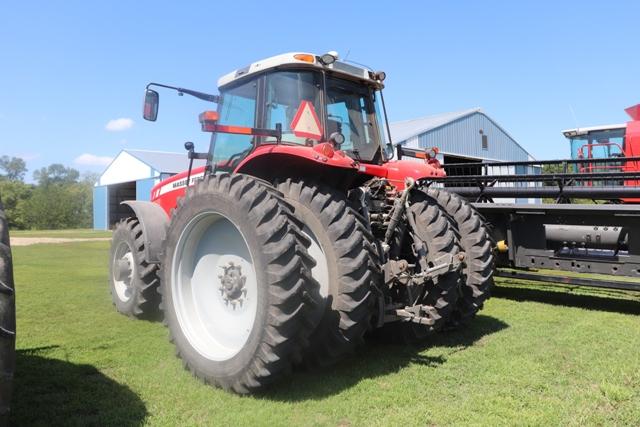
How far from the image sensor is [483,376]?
3.83 meters

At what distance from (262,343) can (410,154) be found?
385cm

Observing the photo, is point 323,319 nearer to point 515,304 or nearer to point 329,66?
point 329,66

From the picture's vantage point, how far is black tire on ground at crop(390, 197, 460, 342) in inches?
175

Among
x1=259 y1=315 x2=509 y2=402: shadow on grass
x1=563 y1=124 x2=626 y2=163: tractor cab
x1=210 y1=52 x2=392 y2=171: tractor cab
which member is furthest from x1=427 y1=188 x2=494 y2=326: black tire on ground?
x1=563 y1=124 x2=626 y2=163: tractor cab

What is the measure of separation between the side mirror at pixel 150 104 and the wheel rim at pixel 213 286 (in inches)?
68.9

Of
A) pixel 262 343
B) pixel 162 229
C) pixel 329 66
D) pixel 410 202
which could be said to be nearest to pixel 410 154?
pixel 410 202

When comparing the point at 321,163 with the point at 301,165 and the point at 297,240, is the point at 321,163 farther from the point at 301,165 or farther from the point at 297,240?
the point at 297,240

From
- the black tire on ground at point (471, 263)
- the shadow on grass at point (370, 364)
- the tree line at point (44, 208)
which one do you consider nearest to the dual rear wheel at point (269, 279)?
the shadow on grass at point (370, 364)

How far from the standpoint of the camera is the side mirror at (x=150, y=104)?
5.17 m

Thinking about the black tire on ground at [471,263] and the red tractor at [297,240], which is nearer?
the red tractor at [297,240]

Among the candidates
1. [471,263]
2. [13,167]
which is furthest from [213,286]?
[13,167]

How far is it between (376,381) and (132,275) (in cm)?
346

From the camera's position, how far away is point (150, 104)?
519cm

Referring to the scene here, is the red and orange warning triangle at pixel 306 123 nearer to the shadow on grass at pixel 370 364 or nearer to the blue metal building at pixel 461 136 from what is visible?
the shadow on grass at pixel 370 364
